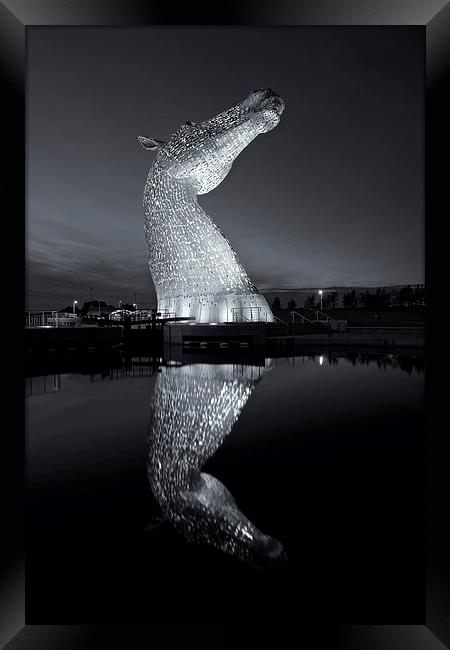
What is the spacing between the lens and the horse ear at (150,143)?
15.8 meters

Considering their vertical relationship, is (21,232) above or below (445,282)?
above

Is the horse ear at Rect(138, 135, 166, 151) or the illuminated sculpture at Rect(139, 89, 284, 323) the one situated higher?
the horse ear at Rect(138, 135, 166, 151)

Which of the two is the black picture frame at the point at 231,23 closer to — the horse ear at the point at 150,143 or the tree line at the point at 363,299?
the horse ear at the point at 150,143

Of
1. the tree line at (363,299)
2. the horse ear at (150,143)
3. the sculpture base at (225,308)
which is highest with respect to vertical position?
the horse ear at (150,143)

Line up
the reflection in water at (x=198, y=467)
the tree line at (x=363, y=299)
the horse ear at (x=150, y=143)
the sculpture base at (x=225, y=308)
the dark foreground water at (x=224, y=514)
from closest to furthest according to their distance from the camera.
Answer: the dark foreground water at (x=224, y=514) → the reflection in water at (x=198, y=467) → the sculpture base at (x=225, y=308) → the horse ear at (x=150, y=143) → the tree line at (x=363, y=299)

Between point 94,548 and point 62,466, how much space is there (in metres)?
1.18

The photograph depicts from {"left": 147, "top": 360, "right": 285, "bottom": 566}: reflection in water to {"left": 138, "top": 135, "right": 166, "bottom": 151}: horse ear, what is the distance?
1253 cm

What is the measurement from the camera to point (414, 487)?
2.64m

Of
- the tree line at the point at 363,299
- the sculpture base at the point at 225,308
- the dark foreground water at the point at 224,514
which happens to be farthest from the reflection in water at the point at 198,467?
the tree line at the point at 363,299

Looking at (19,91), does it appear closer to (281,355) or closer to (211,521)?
(211,521)

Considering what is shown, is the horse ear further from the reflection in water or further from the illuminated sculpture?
the reflection in water

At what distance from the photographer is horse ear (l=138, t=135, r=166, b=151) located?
15.8 metres

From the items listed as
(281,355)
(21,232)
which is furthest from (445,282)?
(281,355)

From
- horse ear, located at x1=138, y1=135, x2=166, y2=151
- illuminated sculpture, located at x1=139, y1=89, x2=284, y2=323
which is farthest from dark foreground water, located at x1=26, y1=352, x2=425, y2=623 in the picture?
horse ear, located at x1=138, y1=135, x2=166, y2=151
